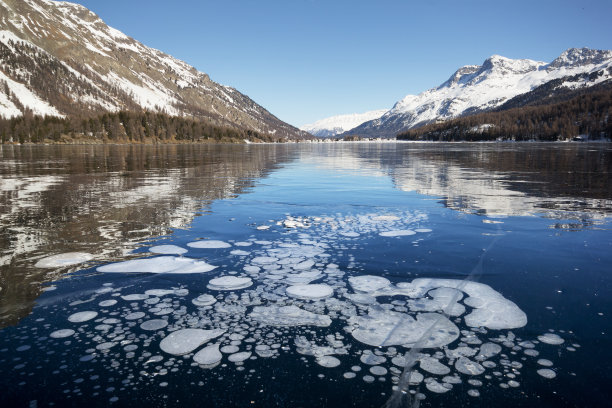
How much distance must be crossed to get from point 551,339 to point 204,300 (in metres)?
4.92

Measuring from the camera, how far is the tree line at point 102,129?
141 m

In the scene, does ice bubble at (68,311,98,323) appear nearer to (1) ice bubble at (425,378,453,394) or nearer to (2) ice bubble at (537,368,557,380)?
(1) ice bubble at (425,378,453,394)

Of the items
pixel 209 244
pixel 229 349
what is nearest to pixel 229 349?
pixel 229 349

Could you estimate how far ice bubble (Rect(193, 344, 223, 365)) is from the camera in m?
4.20

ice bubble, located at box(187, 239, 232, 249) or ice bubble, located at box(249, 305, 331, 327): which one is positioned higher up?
ice bubble, located at box(187, 239, 232, 249)

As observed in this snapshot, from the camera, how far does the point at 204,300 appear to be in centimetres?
583

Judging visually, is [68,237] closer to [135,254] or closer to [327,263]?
[135,254]

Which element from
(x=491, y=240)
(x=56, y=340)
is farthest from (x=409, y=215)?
(x=56, y=340)

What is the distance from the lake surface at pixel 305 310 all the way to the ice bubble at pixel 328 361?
0.04 m

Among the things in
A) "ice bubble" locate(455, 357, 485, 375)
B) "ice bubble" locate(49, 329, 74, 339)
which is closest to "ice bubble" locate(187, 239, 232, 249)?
"ice bubble" locate(49, 329, 74, 339)

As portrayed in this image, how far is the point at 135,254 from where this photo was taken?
26.9ft

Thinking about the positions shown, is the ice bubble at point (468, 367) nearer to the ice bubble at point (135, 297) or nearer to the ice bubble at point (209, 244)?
the ice bubble at point (135, 297)

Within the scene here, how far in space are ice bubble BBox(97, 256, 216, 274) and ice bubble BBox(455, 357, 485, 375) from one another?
4830 millimetres

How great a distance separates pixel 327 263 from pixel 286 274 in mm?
1046
